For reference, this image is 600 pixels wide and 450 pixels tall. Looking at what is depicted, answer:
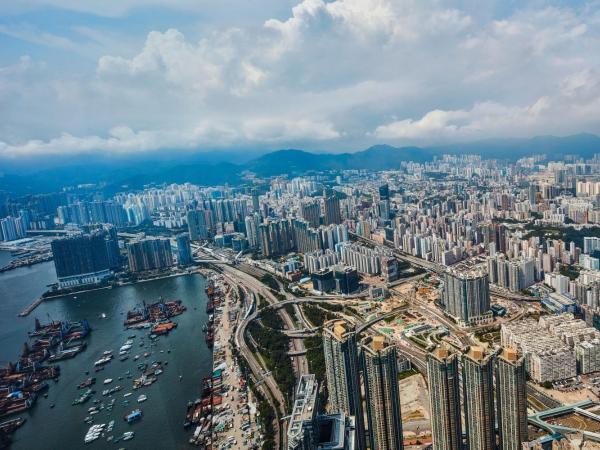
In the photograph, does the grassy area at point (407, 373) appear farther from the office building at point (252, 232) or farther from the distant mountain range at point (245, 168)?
the distant mountain range at point (245, 168)

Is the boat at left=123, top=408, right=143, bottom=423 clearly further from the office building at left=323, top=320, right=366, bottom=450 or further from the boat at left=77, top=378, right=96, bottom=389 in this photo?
the office building at left=323, top=320, right=366, bottom=450

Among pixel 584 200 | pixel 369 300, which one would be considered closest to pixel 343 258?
pixel 369 300

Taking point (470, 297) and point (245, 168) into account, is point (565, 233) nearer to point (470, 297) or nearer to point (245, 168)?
point (470, 297)

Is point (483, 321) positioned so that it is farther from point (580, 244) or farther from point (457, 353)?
point (580, 244)

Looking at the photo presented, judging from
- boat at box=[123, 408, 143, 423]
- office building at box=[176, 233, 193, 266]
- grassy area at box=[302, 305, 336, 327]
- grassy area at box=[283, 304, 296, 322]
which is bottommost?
boat at box=[123, 408, 143, 423]

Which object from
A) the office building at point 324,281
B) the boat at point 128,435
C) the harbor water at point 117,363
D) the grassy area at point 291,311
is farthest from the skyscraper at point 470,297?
the boat at point 128,435

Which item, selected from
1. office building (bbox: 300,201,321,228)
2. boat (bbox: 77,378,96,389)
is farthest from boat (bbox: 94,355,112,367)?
office building (bbox: 300,201,321,228)
